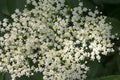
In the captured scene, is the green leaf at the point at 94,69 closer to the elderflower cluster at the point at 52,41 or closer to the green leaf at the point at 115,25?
the elderflower cluster at the point at 52,41

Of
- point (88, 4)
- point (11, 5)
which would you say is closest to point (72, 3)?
point (88, 4)

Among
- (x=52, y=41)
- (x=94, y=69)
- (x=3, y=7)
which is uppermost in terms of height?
(x=3, y=7)

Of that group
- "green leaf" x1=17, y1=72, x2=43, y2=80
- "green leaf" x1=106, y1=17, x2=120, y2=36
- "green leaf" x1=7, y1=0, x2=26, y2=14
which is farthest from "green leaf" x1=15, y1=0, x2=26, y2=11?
"green leaf" x1=106, y1=17, x2=120, y2=36

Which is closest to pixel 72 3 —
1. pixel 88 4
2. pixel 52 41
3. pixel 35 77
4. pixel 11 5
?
pixel 88 4

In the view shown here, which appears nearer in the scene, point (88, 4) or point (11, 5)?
point (11, 5)

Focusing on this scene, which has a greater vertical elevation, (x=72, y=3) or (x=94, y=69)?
(x=72, y=3)

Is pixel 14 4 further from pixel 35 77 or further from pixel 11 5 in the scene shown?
pixel 35 77

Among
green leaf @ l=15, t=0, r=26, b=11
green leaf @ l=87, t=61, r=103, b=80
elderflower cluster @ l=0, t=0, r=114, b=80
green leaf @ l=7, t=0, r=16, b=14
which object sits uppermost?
green leaf @ l=15, t=0, r=26, b=11

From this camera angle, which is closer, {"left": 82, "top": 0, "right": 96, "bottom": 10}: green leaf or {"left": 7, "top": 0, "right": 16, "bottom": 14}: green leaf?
{"left": 7, "top": 0, "right": 16, "bottom": 14}: green leaf

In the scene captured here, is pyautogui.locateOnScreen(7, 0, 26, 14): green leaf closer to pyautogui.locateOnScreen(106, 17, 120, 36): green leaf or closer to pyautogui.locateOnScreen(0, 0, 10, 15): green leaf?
pyautogui.locateOnScreen(0, 0, 10, 15): green leaf
